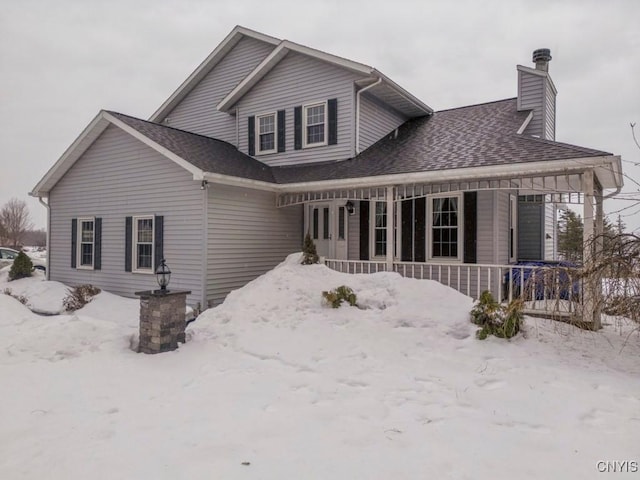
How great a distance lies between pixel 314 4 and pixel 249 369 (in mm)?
11992

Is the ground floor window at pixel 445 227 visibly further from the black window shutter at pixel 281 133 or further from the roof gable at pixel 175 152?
the black window shutter at pixel 281 133

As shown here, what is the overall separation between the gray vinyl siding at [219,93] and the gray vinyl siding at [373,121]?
4152 mm

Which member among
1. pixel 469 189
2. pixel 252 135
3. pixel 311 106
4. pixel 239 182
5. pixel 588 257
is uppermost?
pixel 311 106

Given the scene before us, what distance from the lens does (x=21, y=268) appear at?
1353 centimetres

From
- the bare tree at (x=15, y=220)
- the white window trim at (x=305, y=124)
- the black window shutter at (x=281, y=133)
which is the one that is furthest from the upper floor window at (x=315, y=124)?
the bare tree at (x=15, y=220)

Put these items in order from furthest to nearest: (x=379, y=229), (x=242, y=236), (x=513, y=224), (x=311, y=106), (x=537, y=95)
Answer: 1. (x=311, y=106)
2. (x=537, y=95)
3. (x=379, y=229)
4. (x=513, y=224)
5. (x=242, y=236)

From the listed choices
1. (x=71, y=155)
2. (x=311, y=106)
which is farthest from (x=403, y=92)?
(x=71, y=155)

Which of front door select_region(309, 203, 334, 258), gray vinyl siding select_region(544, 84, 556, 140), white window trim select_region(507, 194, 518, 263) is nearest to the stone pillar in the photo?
front door select_region(309, 203, 334, 258)

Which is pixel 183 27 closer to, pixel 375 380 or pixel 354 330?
pixel 354 330

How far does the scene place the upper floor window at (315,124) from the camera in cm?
1204

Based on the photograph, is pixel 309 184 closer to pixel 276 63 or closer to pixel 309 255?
pixel 309 255

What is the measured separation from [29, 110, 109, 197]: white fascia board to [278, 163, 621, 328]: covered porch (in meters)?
5.58

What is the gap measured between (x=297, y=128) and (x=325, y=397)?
9461 millimetres

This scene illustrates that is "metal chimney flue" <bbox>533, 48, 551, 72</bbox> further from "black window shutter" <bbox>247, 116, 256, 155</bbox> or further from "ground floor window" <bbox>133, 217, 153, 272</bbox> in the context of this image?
"ground floor window" <bbox>133, 217, 153, 272</bbox>
